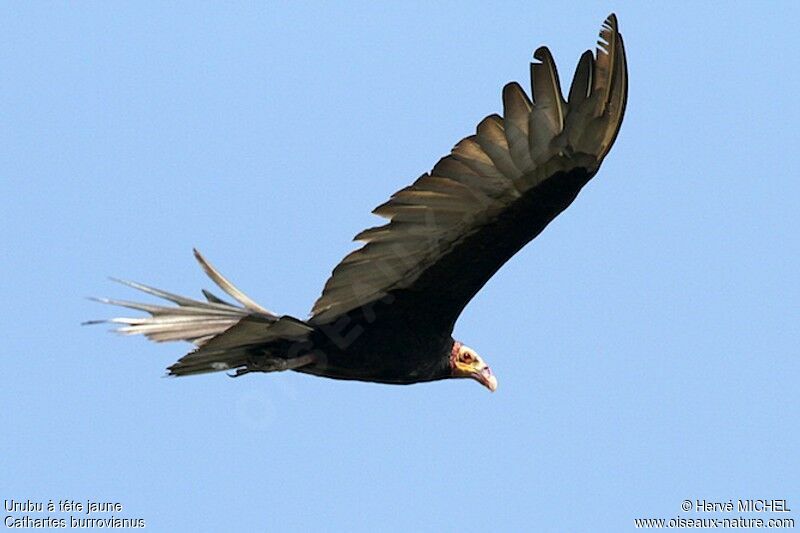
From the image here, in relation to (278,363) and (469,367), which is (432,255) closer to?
(278,363)

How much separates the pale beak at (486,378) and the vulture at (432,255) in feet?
1.48

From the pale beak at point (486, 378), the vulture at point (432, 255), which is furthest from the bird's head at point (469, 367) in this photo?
the vulture at point (432, 255)

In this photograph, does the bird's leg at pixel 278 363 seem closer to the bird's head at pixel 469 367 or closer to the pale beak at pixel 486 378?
the bird's head at pixel 469 367

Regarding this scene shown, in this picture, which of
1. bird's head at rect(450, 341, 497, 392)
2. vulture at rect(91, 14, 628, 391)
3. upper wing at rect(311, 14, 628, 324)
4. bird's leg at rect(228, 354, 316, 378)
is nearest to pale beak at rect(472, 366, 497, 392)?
bird's head at rect(450, 341, 497, 392)

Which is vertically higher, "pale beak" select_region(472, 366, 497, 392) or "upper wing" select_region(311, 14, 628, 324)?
"upper wing" select_region(311, 14, 628, 324)

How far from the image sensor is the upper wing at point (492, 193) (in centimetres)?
856

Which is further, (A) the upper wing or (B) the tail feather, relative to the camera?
(B) the tail feather

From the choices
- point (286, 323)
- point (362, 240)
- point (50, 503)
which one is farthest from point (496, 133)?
point (50, 503)

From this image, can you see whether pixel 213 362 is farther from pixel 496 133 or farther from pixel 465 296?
pixel 496 133

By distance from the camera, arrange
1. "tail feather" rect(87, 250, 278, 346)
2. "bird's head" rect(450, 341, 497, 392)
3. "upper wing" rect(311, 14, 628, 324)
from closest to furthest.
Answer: "upper wing" rect(311, 14, 628, 324), "tail feather" rect(87, 250, 278, 346), "bird's head" rect(450, 341, 497, 392)

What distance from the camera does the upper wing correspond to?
8562 mm

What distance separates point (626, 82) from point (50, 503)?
424cm

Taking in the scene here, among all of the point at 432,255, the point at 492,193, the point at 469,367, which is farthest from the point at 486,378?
the point at 492,193

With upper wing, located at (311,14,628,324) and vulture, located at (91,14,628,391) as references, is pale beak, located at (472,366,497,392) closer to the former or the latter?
vulture, located at (91,14,628,391)
